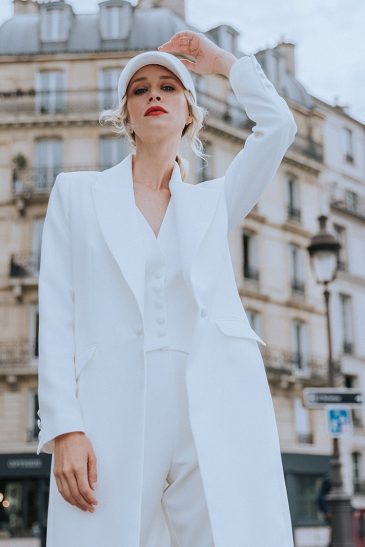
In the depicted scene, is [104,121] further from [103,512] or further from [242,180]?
[103,512]

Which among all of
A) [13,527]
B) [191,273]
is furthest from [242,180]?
[13,527]

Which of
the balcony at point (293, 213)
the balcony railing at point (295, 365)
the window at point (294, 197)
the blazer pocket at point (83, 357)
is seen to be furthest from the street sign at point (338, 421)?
the window at point (294, 197)

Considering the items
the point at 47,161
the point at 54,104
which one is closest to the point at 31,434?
the point at 47,161

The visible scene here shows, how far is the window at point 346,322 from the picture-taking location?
33812 mm

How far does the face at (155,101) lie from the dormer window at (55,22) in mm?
29840

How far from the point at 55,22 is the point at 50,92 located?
339 centimetres

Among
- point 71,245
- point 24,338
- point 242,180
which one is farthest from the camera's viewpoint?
point 24,338

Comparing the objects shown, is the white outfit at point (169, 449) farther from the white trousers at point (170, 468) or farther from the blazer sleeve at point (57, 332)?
the blazer sleeve at point (57, 332)

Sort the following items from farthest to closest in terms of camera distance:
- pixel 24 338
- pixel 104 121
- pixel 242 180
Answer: pixel 24 338
pixel 104 121
pixel 242 180

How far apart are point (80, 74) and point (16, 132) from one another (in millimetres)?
3565

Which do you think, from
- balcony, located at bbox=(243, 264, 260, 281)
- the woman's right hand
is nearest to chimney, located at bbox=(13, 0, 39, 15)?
balcony, located at bbox=(243, 264, 260, 281)

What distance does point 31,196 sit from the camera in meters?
28.0

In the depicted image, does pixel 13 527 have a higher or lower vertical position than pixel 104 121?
lower

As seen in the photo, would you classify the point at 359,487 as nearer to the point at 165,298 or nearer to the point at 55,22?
the point at 55,22
